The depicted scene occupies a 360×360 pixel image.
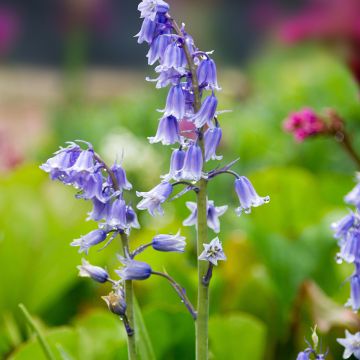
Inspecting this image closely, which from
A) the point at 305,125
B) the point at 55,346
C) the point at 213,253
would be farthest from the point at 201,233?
the point at 305,125

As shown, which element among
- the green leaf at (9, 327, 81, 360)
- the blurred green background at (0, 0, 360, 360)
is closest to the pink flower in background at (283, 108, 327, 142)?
the blurred green background at (0, 0, 360, 360)

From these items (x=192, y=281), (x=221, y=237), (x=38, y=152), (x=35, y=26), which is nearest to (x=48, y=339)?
(x=192, y=281)

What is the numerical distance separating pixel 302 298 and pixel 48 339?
1.23 feet

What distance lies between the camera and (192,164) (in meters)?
0.83

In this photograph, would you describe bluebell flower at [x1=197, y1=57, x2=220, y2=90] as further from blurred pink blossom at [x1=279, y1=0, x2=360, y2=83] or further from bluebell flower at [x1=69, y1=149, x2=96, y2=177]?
blurred pink blossom at [x1=279, y1=0, x2=360, y2=83]

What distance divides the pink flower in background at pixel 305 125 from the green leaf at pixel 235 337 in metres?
0.31

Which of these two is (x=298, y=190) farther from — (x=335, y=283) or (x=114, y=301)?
(x=114, y=301)

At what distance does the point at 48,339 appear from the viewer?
1154 mm

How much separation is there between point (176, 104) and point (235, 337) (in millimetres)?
522

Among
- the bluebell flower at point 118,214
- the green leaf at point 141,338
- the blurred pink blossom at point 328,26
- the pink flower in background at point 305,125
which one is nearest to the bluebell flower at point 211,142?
the bluebell flower at point 118,214

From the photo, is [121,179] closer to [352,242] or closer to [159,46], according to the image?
[159,46]

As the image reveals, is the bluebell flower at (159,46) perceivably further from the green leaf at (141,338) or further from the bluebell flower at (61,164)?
the green leaf at (141,338)

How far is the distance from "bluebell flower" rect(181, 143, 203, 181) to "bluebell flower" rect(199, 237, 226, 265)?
7 centimetres

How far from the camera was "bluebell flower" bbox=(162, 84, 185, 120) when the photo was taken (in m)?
0.83
